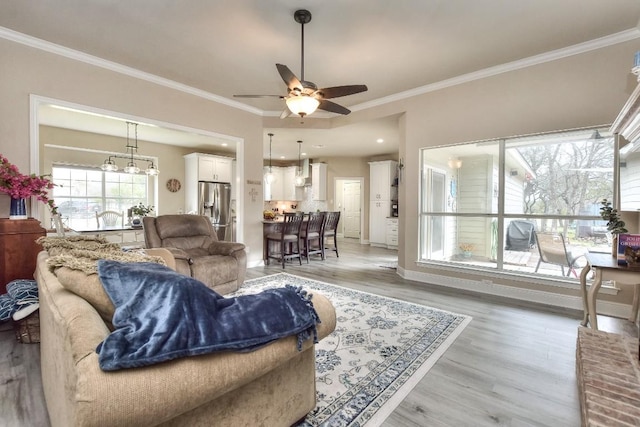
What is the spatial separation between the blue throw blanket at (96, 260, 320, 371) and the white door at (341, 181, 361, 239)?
8.64 meters

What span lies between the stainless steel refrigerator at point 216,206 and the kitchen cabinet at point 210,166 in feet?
0.59

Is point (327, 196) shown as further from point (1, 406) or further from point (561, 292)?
point (1, 406)

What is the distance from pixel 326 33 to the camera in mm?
2953

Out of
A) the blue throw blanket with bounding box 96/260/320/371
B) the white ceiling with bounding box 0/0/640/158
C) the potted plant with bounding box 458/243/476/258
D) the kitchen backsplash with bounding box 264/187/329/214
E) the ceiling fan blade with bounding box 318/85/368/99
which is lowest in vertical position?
the potted plant with bounding box 458/243/476/258

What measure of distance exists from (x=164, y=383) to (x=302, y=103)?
267 cm

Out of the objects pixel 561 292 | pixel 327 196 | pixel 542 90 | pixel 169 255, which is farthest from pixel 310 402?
pixel 327 196

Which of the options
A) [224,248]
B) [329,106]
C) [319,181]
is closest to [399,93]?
[329,106]

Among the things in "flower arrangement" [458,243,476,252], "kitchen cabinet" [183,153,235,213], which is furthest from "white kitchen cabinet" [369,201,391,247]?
"kitchen cabinet" [183,153,235,213]

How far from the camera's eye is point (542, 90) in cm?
338

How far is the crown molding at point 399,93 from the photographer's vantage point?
3.00 metres

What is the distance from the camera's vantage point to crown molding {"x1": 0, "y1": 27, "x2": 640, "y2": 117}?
9.84 ft

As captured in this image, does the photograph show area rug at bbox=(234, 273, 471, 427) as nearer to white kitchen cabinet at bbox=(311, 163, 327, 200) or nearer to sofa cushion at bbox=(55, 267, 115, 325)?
sofa cushion at bbox=(55, 267, 115, 325)

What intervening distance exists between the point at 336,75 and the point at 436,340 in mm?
3356

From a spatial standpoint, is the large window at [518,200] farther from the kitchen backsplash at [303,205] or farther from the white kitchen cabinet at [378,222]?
the kitchen backsplash at [303,205]
